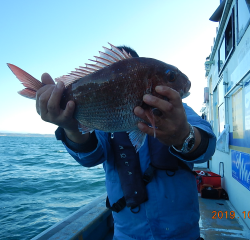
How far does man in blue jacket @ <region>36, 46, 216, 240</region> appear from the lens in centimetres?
152

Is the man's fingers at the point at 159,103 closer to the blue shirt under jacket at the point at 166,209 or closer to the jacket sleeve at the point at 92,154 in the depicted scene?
the blue shirt under jacket at the point at 166,209

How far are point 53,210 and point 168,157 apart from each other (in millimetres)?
8308

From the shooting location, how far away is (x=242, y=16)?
427cm

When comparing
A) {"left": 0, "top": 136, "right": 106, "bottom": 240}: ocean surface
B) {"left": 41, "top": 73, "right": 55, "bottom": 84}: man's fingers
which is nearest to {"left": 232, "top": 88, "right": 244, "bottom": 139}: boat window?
{"left": 41, "top": 73, "right": 55, "bottom": 84}: man's fingers

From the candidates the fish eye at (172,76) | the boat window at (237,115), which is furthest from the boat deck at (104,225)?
the fish eye at (172,76)

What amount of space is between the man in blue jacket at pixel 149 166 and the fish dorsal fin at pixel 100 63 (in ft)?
0.53

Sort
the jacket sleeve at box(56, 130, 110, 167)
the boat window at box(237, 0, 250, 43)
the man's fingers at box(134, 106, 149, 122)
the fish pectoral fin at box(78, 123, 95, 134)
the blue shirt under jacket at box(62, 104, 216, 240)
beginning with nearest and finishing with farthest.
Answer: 1. the man's fingers at box(134, 106, 149, 122)
2. the fish pectoral fin at box(78, 123, 95, 134)
3. the blue shirt under jacket at box(62, 104, 216, 240)
4. the jacket sleeve at box(56, 130, 110, 167)
5. the boat window at box(237, 0, 250, 43)

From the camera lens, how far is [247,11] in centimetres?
389

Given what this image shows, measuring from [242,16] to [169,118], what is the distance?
430 cm

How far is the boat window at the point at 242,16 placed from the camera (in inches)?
152

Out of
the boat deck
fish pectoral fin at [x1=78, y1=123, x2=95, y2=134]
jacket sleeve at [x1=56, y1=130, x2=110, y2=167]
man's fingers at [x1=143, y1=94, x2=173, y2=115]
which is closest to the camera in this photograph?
man's fingers at [x1=143, y1=94, x2=173, y2=115]

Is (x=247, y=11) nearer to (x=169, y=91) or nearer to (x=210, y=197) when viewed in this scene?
(x=169, y=91)

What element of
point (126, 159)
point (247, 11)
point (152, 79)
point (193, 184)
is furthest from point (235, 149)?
point (152, 79)

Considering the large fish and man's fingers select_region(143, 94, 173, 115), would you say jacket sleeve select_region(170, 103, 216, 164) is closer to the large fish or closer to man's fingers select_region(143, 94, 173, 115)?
the large fish
